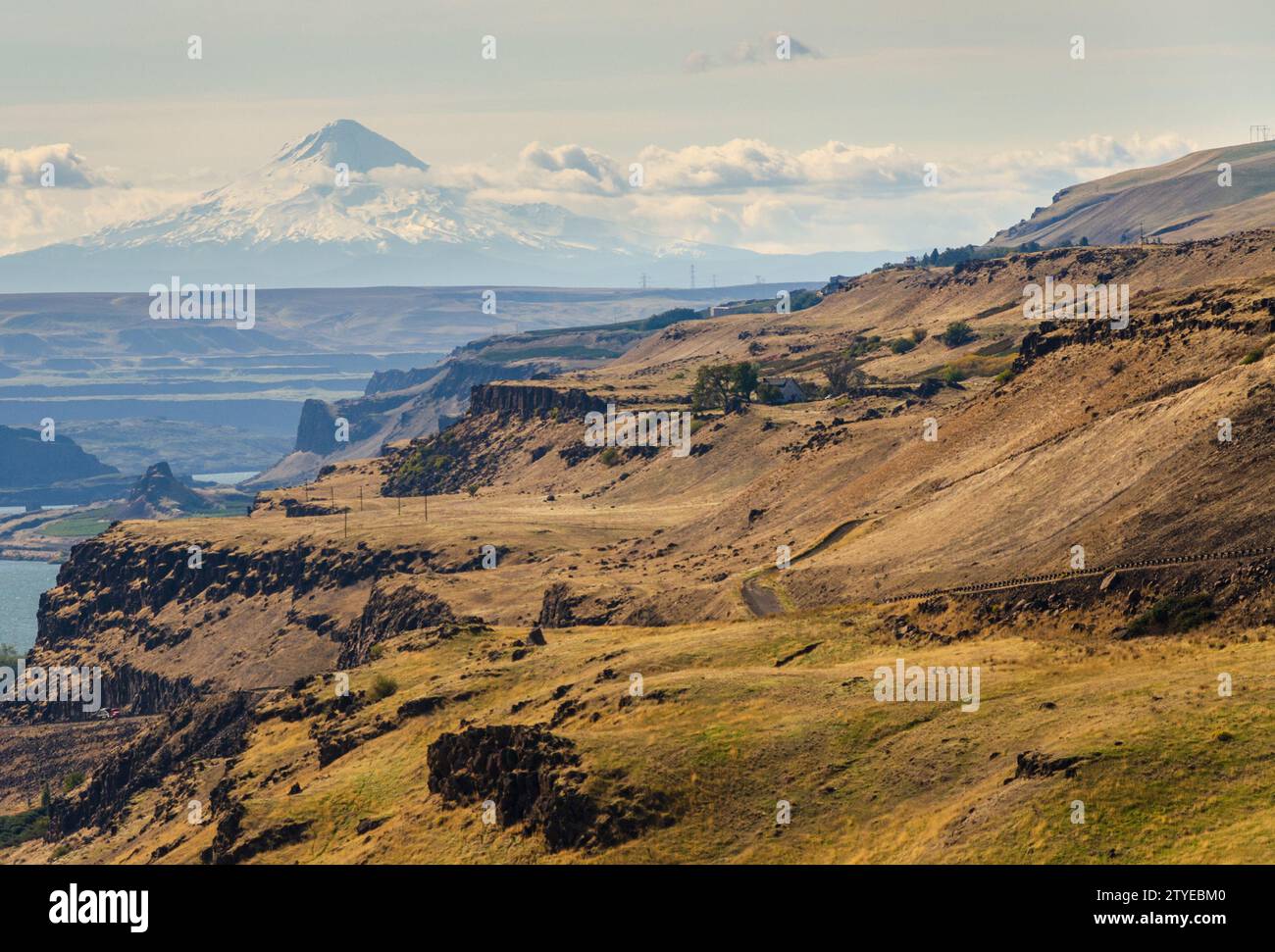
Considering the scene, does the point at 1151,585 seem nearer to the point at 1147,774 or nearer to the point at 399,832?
the point at 1147,774

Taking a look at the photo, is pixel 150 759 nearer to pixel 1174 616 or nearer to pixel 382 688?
pixel 382 688

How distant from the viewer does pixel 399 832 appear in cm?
10019

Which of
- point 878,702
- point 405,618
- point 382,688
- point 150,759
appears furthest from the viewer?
point 405,618

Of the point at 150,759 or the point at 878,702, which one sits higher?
the point at 878,702

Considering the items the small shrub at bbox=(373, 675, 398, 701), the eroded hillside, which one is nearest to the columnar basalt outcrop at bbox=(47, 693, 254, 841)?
the eroded hillside

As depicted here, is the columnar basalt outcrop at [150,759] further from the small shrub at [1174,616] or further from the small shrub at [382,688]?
the small shrub at [1174,616]

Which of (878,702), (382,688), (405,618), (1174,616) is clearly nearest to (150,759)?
(405,618)

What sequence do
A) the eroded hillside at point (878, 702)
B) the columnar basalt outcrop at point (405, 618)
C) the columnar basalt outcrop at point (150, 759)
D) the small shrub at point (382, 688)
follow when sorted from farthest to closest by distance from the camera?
the columnar basalt outcrop at point (405, 618)
the columnar basalt outcrop at point (150, 759)
the small shrub at point (382, 688)
the eroded hillside at point (878, 702)

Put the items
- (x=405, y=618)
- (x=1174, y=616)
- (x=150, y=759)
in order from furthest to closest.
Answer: (x=405, y=618), (x=150, y=759), (x=1174, y=616)

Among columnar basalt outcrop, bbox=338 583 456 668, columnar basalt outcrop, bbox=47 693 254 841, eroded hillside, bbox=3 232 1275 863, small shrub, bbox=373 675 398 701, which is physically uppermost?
eroded hillside, bbox=3 232 1275 863

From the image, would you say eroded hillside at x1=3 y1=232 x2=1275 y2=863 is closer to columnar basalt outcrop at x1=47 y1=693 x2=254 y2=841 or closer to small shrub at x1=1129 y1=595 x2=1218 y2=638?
small shrub at x1=1129 y1=595 x2=1218 y2=638

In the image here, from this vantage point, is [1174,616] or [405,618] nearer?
[1174,616]

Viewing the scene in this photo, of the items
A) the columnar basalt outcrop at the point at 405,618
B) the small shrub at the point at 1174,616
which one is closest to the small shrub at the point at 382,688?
the columnar basalt outcrop at the point at 405,618
